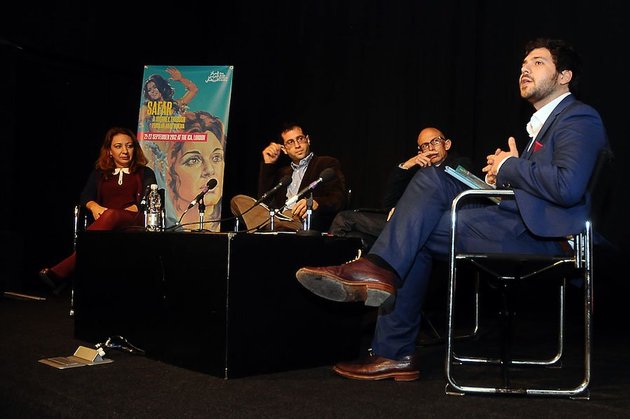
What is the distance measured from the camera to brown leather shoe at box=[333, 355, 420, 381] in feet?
7.08

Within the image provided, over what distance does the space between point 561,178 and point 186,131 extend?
12.6 ft

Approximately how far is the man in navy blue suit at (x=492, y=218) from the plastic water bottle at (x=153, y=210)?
1.19m

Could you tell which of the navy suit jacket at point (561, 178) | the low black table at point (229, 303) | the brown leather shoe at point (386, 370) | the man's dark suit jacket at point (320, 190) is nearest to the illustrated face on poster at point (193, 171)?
the man's dark suit jacket at point (320, 190)

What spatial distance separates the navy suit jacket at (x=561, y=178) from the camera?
1874mm

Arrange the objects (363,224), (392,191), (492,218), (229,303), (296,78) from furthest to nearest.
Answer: (296,78)
(392,191)
(363,224)
(229,303)
(492,218)

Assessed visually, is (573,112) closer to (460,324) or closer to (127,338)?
(127,338)

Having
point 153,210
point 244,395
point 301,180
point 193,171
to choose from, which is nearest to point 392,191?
point 301,180

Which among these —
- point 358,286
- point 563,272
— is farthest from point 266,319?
point 563,272

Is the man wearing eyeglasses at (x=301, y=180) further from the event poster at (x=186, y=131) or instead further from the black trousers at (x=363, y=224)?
the event poster at (x=186, y=131)

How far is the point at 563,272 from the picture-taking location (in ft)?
6.42

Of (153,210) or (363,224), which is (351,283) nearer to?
(363,224)

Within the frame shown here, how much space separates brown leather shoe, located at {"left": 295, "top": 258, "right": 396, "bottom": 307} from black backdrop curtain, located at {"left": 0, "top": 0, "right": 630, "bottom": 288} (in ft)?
7.70

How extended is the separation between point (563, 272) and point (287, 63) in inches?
153

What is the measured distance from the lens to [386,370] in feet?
7.08
